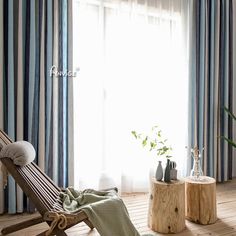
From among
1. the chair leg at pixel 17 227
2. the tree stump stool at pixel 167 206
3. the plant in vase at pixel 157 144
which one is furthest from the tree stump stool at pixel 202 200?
the chair leg at pixel 17 227

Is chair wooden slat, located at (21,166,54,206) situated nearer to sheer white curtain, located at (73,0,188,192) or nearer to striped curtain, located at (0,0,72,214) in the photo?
striped curtain, located at (0,0,72,214)

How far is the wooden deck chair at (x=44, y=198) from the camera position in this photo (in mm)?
1656

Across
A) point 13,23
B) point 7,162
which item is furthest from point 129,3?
point 7,162

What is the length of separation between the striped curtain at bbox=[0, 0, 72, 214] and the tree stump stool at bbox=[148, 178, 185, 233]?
959 mm

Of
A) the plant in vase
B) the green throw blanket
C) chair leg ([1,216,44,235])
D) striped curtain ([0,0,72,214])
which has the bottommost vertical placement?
chair leg ([1,216,44,235])

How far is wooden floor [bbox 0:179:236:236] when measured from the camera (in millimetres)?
2318

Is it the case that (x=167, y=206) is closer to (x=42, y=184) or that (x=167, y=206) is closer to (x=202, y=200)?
(x=202, y=200)

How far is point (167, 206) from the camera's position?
2.26 meters

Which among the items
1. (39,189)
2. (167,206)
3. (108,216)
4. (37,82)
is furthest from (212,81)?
(39,189)

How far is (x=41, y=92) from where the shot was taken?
2.68 m

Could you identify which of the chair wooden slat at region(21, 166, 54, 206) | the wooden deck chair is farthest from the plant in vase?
the chair wooden slat at region(21, 166, 54, 206)

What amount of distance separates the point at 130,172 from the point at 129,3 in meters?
1.79

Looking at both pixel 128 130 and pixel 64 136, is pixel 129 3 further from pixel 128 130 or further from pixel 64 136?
pixel 64 136

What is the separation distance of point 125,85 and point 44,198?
1.67m
